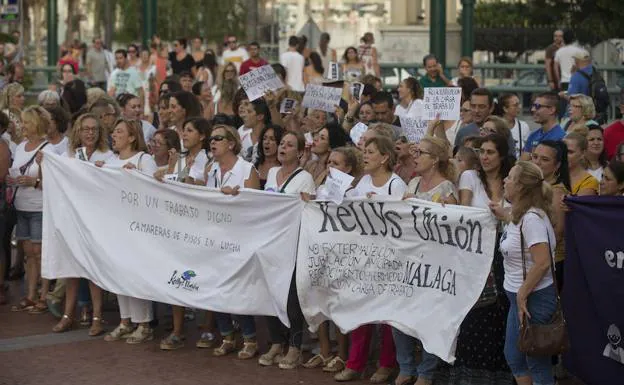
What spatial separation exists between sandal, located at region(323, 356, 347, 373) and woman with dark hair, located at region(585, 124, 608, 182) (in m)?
2.56

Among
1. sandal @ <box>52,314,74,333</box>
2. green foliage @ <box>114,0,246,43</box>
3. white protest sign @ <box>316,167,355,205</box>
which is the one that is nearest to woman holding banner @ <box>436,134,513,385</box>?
white protest sign @ <box>316,167,355,205</box>

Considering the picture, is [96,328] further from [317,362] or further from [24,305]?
[317,362]

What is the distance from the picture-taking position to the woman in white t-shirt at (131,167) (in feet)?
37.0

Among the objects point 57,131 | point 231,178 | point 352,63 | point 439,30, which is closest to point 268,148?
point 231,178

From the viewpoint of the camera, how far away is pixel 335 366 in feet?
32.9

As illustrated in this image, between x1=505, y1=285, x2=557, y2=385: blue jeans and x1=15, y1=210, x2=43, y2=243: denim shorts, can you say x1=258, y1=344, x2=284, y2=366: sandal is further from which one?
x1=15, y1=210, x2=43, y2=243: denim shorts

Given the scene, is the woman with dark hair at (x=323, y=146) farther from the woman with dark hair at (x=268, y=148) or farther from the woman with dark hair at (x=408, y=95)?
the woman with dark hair at (x=408, y=95)

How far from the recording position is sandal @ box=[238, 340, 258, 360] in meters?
10.5

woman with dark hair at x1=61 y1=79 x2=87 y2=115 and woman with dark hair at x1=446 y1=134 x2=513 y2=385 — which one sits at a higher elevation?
woman with dark hair at x1=61 y1=79 x2=87 y2=115

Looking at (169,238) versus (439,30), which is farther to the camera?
(439,30)

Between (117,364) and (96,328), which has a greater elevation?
(96,328)

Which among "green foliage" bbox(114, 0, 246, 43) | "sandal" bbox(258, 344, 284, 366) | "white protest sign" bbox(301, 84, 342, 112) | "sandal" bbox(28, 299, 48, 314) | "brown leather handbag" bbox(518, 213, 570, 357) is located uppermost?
"green foliage" bbox(114, 0, 246, 43)

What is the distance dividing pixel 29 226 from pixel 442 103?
12.9 feet

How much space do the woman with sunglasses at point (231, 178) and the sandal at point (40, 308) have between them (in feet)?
7.23
